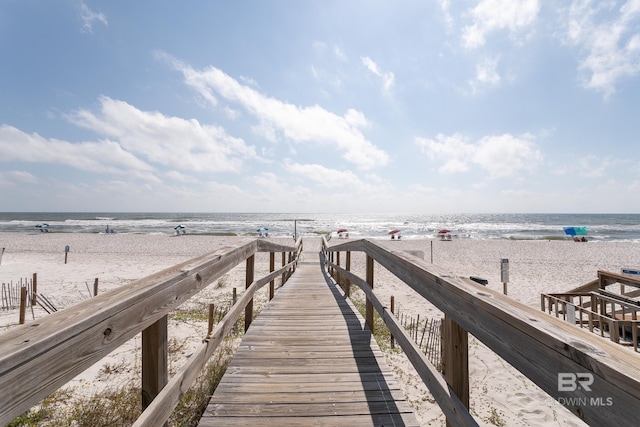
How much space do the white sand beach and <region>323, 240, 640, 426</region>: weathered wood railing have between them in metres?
2.16

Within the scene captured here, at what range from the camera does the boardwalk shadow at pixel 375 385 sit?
1.95m

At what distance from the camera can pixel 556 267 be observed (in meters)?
15.1

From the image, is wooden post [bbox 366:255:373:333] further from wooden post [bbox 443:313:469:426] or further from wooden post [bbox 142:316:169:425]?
wooden post [bbox 142:316:169:425]

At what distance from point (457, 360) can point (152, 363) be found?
1.53 metres

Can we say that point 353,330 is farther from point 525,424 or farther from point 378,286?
point 378,286

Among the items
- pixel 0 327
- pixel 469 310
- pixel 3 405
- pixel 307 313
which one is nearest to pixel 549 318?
pixel 469 310

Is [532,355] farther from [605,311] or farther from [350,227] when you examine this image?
[350,227]

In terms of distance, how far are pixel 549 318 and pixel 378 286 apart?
9951 millimetres

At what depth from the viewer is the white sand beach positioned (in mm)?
3634

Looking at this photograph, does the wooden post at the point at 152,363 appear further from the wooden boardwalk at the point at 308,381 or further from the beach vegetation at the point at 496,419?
the beach vegetation at the point at 496,419

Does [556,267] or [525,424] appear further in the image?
[556,267]

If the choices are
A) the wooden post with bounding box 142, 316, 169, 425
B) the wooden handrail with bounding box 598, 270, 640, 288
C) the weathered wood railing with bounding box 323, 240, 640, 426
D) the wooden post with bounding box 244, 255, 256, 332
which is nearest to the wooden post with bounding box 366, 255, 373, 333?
the wooden post with bounding box 244, 255, 256, 332

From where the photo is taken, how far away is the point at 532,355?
3.09ft

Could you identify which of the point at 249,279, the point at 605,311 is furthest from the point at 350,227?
the point at 249,279
